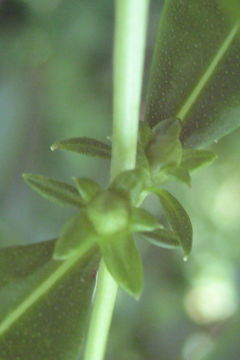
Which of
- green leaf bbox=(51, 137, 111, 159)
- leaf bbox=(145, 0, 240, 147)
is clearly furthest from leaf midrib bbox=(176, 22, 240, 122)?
green leaf bbox=(51, 137, 111, 159)

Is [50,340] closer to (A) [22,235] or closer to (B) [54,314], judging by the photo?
(B) [54,314]

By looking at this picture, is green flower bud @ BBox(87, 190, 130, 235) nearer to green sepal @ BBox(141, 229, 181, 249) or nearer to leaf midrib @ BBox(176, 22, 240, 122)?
green sepal @ BBox(141, 229, 181, 249)

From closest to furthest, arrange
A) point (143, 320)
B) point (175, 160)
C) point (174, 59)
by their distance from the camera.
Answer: point (175, 160), point (174, 59), point (143, 320)

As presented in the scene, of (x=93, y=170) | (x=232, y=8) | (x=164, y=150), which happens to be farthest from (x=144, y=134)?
(x=93, y=170)

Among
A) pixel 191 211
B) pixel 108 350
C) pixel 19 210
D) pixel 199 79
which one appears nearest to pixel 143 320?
pixel 108 350

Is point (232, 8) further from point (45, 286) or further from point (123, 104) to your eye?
point (45, 286)
